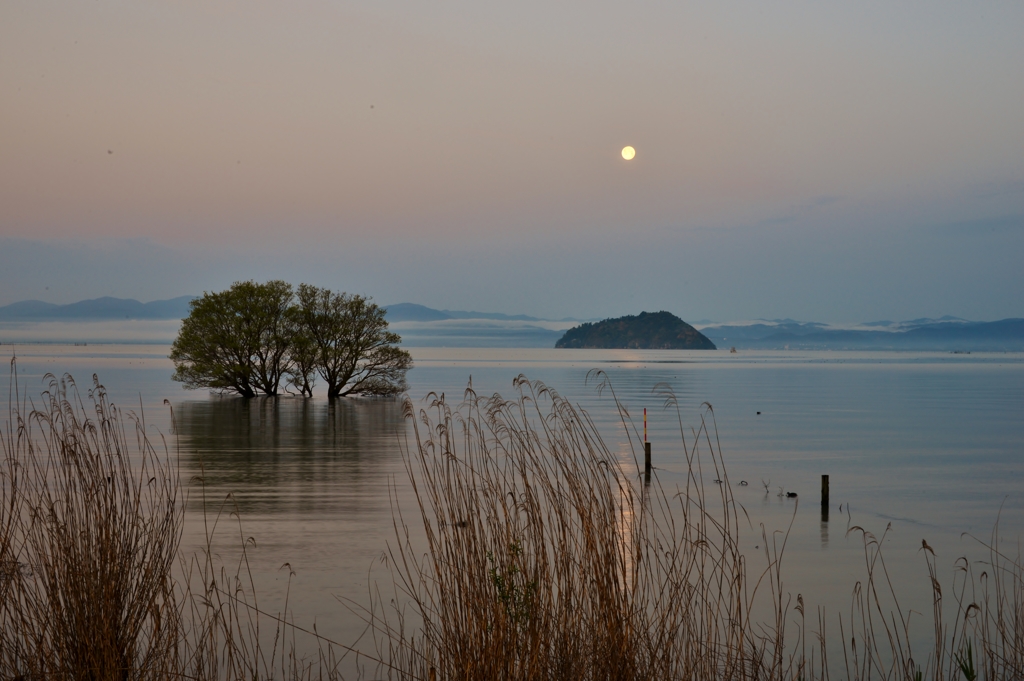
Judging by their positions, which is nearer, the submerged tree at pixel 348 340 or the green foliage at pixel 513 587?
the green foliage at pixel 513 587

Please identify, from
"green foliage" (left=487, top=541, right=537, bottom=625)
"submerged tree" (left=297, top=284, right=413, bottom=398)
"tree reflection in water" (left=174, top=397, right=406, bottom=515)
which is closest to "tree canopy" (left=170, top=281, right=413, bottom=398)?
"submerged tree" (left=297, top=284, right=413, bottom=398)

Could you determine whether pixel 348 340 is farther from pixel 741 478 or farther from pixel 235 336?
pixel 741 478

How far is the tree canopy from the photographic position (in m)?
57.4

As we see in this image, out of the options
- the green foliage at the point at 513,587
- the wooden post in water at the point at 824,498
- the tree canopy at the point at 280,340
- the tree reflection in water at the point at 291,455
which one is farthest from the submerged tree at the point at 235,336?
the green foliage at the point at 513,587

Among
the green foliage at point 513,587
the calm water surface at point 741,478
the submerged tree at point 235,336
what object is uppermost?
the submerged tree at point 235,336

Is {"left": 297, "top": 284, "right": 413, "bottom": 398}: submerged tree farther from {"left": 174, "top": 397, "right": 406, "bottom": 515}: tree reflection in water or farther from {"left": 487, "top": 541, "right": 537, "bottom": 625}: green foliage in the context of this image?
{"left": 487, "top": 541, "right": 537, "bottom": 625}: green foliage

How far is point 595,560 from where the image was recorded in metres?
5.96

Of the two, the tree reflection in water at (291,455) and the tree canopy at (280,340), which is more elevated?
the tree canopy at (280,340)

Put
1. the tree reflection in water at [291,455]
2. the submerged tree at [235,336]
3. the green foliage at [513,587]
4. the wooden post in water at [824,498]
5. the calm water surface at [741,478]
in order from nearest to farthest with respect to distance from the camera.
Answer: the green foliage at [513,587]
the calm water surface at [741,478]
the wooden post in water at [824,498]
the tree reflection in water at [291,455]
the submerged tree at [235,336]

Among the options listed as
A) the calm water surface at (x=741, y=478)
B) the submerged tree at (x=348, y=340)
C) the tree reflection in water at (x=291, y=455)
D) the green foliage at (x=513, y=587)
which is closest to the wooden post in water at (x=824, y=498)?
the calm water surface at (x=741, y=478)

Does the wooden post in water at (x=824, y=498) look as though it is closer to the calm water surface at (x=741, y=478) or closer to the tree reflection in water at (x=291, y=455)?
the calm water surface at (x=741, y=478)

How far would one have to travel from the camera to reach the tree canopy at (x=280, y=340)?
5738 centimetres

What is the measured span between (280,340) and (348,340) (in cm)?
449

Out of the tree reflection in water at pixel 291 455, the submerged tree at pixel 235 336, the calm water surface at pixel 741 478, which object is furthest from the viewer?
the submerged tree at pixel 235 336
